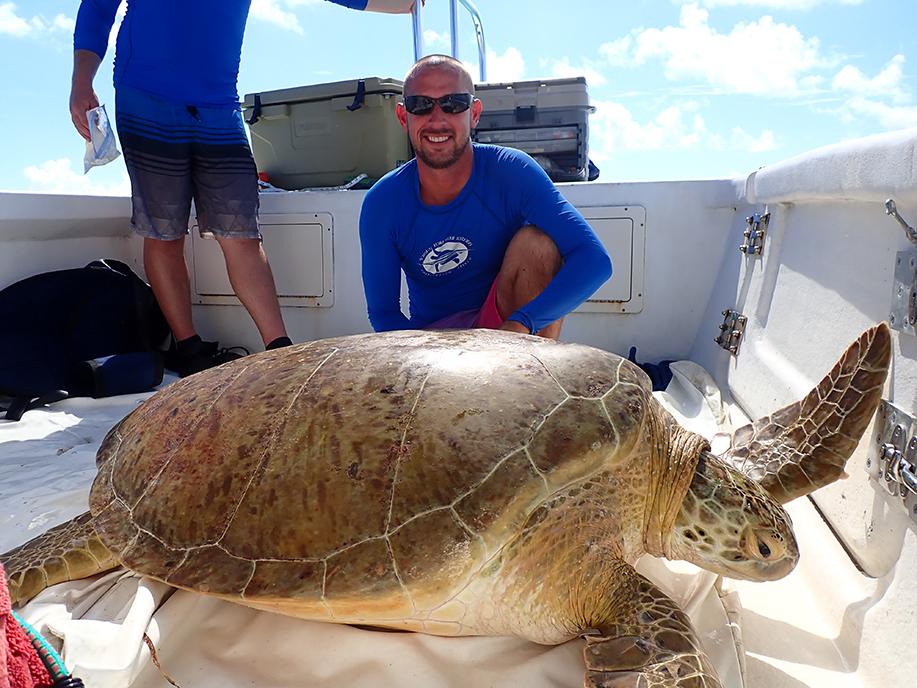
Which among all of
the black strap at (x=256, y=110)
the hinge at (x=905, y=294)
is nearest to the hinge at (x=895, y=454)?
the hinge at (x=905, y=294)

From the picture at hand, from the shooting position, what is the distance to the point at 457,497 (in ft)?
3.33

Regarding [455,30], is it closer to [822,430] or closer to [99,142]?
[99,142]

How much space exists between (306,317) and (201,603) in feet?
6.93

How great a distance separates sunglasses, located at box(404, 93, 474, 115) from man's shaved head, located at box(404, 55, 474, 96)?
4 cm

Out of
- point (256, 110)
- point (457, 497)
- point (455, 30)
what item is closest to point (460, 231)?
point (457, 497)

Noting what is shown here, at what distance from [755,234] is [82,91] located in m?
2.85

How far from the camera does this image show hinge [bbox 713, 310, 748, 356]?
7.40 ft

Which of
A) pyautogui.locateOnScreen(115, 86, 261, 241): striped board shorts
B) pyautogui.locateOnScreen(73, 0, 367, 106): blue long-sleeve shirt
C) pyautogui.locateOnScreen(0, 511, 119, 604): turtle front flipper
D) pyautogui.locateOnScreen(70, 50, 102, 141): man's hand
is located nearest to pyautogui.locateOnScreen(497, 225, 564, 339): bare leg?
pyautogui.locateOnScreen(0, 511, 119, 604): turtle front flipper

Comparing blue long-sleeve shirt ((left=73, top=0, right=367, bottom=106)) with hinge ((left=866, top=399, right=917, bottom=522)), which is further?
blue long-sleeve shirt ((left=73, top=0, right=367, bottom=106))

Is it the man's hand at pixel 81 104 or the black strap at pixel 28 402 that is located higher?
the man's hand at pixel 81 104

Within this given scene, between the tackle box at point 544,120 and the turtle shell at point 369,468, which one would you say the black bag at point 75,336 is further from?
the tackle box at point 544,120

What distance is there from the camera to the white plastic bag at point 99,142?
2.64 m

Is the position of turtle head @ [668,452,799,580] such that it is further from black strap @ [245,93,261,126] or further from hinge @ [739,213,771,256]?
black strap @ [245,93,261,126]

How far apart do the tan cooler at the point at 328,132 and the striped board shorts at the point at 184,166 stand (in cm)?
75
